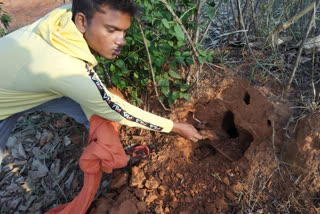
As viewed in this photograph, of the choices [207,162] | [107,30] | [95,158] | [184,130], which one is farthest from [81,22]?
[207,162]

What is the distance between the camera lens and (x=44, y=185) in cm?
221

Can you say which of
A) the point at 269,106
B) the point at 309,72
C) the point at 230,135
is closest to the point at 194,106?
the point at 230,135

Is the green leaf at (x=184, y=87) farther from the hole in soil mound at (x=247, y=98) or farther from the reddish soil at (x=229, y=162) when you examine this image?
the hole in soil mound at (x=247, y=98)

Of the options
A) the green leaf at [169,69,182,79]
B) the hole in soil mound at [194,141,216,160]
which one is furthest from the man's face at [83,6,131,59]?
the hole in soil mound at [194,141,216,160]

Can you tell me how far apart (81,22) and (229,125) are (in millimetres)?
1482

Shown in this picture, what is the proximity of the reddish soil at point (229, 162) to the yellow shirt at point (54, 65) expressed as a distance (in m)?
0.66

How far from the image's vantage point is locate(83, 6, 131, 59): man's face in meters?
1.41

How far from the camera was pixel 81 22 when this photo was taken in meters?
1.49

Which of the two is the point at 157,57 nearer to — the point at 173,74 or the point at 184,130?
the point at 173,74

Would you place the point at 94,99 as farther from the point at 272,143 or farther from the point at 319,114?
the point at 319,114

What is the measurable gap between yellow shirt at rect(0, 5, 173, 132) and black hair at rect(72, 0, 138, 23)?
0.30 feet

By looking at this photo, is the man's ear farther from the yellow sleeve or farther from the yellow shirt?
the yellow sleeve

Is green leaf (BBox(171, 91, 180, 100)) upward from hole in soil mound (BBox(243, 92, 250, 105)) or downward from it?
upward

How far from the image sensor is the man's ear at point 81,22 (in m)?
1.46
